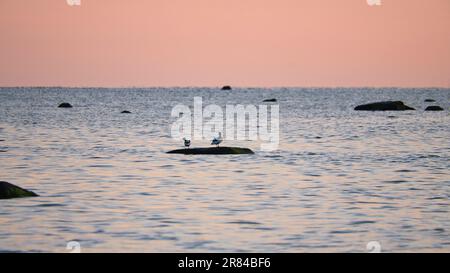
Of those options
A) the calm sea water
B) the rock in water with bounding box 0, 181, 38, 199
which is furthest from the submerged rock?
the rock in water with bounding box 0, 181, 38, 199

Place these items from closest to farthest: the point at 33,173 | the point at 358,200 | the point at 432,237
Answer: the point at 432,237
the point at 358,200
the point at 33,173

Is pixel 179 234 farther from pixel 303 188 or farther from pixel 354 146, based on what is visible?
pixel 354 146

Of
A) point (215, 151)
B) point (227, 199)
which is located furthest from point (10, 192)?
point (215, 151)

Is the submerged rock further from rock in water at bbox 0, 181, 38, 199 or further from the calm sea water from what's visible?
rock in water at bbox 0, 181, 38, 199

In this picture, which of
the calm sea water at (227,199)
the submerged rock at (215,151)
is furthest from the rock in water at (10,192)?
the submerged rock at (215,151)

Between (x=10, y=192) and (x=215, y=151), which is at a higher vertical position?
(x=10, y=192)

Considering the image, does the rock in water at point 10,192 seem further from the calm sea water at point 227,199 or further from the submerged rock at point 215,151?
the submerged rock at point 215,151

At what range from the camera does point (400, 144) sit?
61.2 m

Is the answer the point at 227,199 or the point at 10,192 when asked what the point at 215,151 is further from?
the point at 10,192

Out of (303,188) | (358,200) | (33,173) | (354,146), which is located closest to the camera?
(358,200)

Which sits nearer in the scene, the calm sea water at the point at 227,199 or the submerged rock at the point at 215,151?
the calm sea water at the point at 227,199

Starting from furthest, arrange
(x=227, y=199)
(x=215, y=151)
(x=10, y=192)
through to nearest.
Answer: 1. (x=215, y=151)
2. (x=227, y=199)
3. (x=10, y=192)
